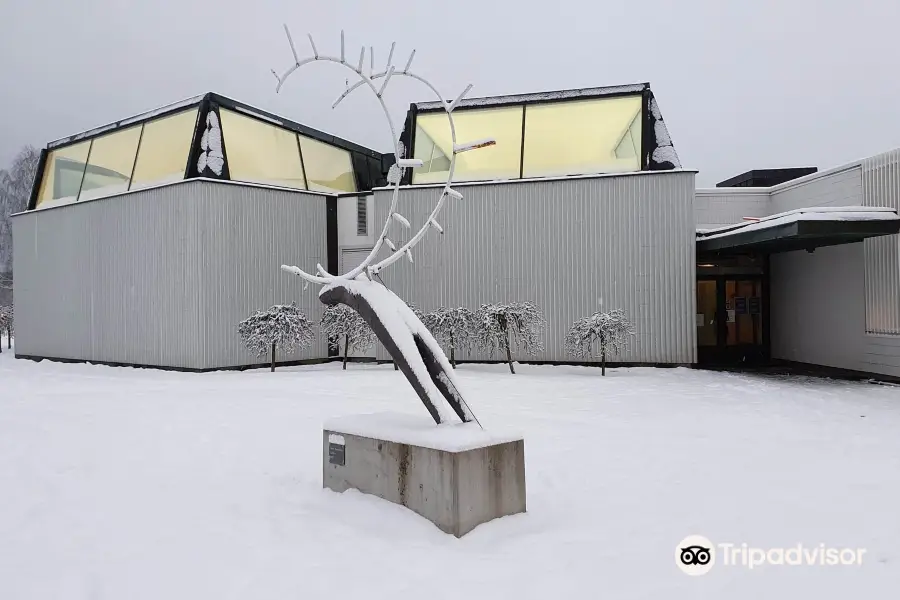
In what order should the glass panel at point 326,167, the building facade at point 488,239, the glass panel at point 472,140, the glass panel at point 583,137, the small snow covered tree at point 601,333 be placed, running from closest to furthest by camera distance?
the small snow covered tree at point 601,333, the building facade at point 488,239, the glass panel at point 583,137, the glass panel at point 472,140, the glass panel at point 326,167

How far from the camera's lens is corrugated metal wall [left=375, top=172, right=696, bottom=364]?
1352 cm

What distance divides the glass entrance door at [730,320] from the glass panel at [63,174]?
1521cm

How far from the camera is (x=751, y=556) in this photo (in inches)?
155

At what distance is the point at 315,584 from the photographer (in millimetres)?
3504

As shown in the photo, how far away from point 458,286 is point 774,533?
34.4 ft

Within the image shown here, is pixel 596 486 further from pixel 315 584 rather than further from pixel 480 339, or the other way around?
pixel 480 339

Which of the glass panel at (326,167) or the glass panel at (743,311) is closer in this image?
the glass panel at (743,311)

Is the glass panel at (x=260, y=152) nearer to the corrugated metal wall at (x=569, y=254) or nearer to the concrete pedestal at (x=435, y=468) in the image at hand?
the corrugated metal wall at (x=569, y=254)

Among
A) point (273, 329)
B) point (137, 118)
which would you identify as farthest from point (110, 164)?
point (273, 329)

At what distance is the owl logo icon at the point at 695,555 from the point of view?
12.3ft

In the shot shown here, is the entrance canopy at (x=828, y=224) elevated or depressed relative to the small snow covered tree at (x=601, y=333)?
elevated

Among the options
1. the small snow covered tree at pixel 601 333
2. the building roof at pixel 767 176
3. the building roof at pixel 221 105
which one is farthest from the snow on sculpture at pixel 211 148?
the building roof at pixel 767 176

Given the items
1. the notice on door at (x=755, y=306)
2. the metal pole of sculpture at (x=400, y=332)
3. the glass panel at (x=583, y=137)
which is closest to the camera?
the metal pole of sculpture at (x=400, y=332)

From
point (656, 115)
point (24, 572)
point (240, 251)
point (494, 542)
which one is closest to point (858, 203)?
point (656, 115)
